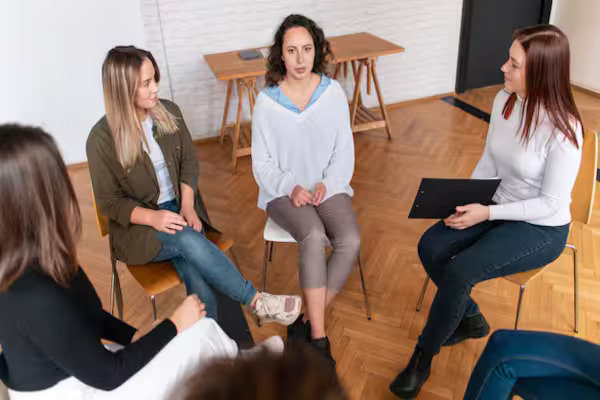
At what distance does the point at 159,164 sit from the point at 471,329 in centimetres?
162

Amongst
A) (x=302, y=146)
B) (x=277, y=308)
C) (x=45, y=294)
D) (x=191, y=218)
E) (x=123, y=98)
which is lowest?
(x=277, y=308)

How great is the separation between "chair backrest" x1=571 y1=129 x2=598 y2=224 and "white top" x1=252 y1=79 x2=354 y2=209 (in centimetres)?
100

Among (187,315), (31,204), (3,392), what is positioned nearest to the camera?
(31,204)

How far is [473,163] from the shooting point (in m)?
4.02

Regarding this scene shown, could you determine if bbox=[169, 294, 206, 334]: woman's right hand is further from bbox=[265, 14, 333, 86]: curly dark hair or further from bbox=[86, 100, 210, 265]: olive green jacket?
bbox=[265, 14, 333, 86]: curly dark hair

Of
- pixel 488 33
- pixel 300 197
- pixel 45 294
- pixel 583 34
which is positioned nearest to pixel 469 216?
pixel 300 197

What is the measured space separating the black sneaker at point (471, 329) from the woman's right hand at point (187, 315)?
48.7 inches

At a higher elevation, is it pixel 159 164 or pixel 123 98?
pixel 123 98

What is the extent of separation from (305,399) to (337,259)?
1.78m

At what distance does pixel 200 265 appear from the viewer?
7.21 ft

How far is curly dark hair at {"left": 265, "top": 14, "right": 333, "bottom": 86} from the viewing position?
2539mm

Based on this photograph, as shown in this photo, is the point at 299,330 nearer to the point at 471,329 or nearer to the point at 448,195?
the point at 471,329

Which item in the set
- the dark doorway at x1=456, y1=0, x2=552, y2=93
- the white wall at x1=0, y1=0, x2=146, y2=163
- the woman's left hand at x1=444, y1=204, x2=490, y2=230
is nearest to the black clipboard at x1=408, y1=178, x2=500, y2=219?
the woman's left hand at x1=444, y1=204, x2=490, y2=230

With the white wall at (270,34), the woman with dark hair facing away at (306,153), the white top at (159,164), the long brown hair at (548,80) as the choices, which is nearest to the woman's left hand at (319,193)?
the woman with dark hair facing away at (306,153)
